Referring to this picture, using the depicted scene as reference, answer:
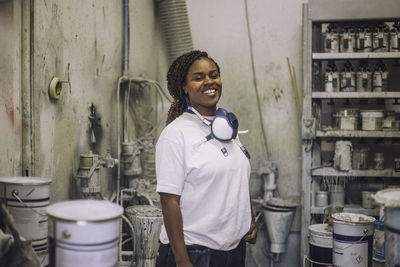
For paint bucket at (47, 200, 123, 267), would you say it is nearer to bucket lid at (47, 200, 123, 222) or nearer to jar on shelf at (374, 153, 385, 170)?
bucket lid at (47, 200, 123, 222)

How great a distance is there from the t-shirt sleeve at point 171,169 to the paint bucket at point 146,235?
3.36ft

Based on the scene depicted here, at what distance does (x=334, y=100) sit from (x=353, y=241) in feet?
5.27

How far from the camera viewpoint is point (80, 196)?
2564 mm

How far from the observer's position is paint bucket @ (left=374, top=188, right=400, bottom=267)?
145 centimetres

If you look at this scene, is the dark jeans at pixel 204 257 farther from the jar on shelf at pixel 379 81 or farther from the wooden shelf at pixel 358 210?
the jar on shelf at pixel 379 81

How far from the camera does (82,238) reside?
1.18 meters

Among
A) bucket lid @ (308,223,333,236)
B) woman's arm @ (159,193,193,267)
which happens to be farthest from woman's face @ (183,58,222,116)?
bucket lid @ (308,223,333,236)

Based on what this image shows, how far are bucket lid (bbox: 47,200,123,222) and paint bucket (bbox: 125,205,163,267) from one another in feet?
4.38

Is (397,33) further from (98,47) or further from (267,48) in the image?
(98,47)

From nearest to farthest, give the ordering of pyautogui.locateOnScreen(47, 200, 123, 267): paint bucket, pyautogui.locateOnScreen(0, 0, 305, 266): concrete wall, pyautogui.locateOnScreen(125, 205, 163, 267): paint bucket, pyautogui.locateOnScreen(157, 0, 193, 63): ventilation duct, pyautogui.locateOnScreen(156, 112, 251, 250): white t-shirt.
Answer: pyautogui.locateOnScreen(47, 200, 123, 267): paint bucket < pyautogui.locateOnScreen(156, 112, 251, 250): white t-shirt < pyautogui.locateOnScreen(0, 0, 305, 266): concrete wall < pyautogui.locateOnScreen(125, 205, 163, 267): paint bucket < pyautogui.locateOnScreen(157, 0, 193, 63): ventilation duct

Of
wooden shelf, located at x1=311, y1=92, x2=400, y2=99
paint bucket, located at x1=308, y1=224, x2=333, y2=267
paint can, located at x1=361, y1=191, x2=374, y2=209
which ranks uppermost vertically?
wooden shelf, located at x1=311, y1=92, x2=400, y2=99

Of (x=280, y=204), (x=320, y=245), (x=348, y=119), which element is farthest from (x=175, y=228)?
(x=348, y=119)

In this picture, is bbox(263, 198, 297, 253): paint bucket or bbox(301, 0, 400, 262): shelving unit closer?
bbox(301, 0, 400, 262): shelving unit

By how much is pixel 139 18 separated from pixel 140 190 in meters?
1.48
